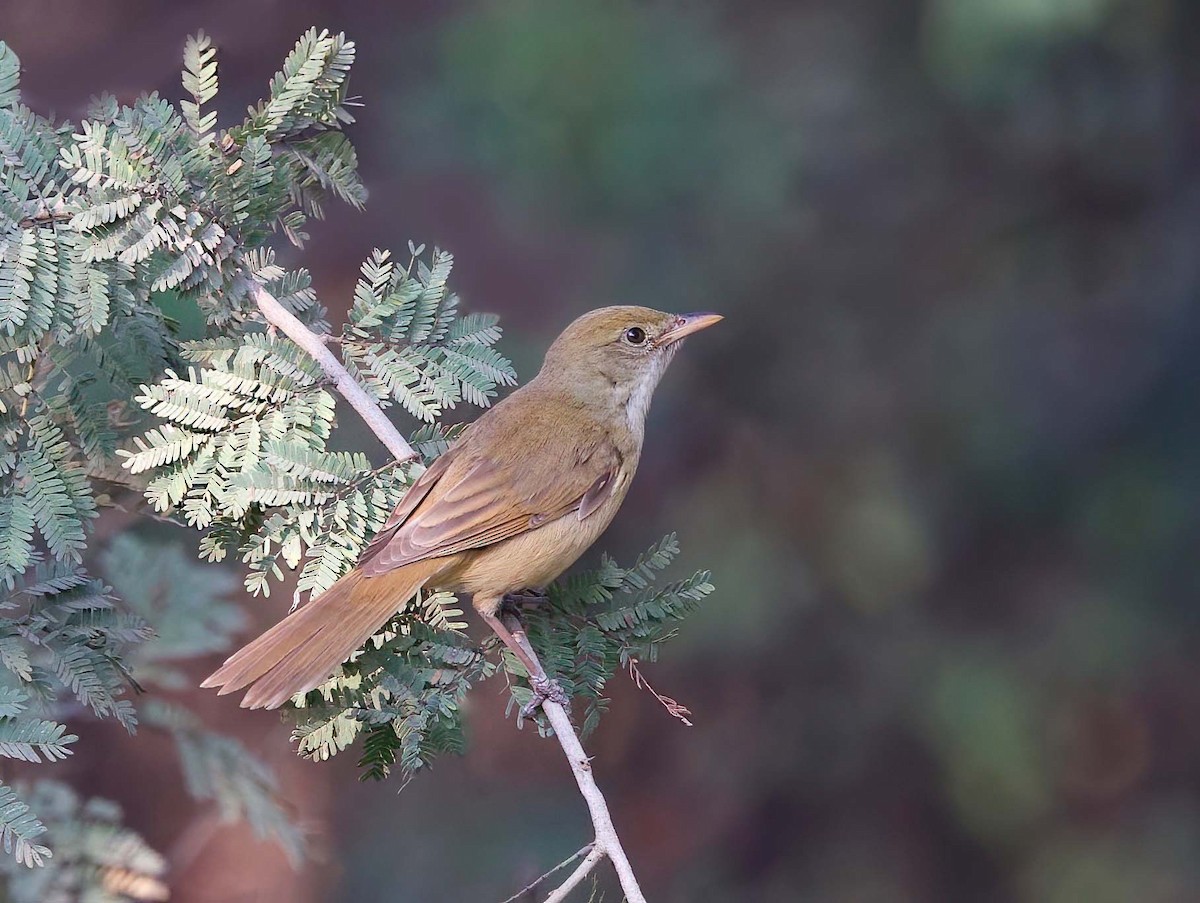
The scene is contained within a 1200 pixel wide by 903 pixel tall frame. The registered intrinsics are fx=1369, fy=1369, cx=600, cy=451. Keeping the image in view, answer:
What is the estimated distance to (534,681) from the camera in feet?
9.67

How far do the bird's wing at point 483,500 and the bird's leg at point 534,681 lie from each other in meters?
0.27

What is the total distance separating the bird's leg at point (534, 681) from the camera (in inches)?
114

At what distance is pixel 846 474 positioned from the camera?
6695 mm

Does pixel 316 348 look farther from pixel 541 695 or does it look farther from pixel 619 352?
pixel 619 352

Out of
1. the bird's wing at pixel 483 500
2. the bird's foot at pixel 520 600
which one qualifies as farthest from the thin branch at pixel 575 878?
the bird's foot at pixel 520 600

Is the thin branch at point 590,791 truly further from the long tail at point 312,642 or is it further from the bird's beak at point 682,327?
the bird's beak at point 682,327

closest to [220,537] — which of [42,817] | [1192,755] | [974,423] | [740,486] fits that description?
[42,817]

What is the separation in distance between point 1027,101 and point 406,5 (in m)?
2.97

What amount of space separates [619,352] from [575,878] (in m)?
2.05

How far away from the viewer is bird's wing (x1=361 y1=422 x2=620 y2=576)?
10.2 ft

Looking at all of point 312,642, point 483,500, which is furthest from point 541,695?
point 483,500

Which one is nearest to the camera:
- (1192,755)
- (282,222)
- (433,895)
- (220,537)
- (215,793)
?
(220,537)

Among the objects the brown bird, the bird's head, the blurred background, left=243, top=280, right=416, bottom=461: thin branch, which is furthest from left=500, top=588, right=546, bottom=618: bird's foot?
the blurred background

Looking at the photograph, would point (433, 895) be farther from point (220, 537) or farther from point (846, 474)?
point (220, 537)
